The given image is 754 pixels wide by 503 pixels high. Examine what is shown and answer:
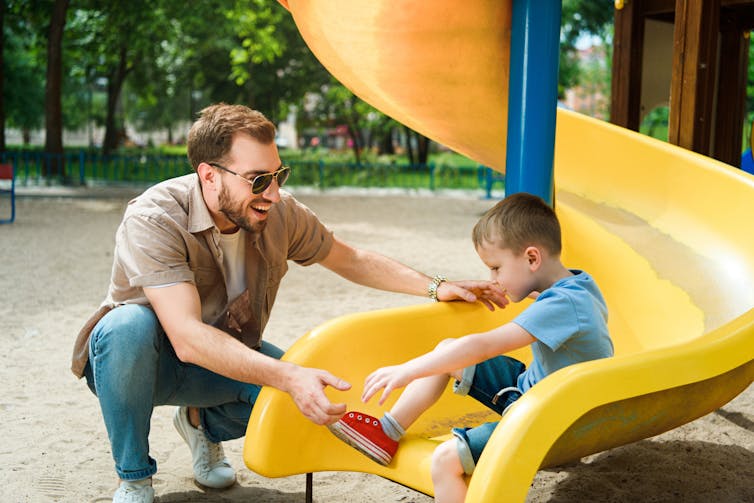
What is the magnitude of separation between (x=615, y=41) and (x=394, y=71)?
1.99m

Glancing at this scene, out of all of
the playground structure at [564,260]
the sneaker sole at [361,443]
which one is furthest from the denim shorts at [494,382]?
the sneaker sole at [361,443]

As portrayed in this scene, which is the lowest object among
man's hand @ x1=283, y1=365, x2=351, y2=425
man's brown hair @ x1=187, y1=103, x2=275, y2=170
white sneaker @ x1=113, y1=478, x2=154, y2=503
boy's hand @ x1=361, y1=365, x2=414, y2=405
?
white sneaker @ x1=113, y1=478, x2=154, y2=503

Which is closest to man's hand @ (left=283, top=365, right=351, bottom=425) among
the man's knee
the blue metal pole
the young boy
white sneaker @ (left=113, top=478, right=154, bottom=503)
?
the young boy

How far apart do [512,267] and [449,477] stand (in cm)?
53

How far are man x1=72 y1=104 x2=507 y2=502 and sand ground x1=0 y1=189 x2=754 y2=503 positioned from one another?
0.32 metres

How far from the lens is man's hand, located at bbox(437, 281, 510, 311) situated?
2662 millimetres

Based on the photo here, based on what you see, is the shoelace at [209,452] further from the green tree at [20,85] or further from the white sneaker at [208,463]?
the green tree at [20,85]

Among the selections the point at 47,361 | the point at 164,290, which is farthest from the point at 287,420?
the point at 47,361

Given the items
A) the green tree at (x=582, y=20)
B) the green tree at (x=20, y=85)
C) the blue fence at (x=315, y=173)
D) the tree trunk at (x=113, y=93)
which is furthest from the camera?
the green tree at (x=20, y=85)

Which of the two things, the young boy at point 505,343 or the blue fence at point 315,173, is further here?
the blue fence at point 315,173

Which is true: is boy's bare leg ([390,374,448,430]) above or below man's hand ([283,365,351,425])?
below

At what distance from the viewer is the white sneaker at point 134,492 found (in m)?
2.22

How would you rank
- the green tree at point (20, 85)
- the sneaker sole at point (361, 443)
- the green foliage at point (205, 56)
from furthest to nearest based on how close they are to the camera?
the green tree at point (20, 85)
the green foliage at point (205, 56)
the sneaker sole at point (361, 443)

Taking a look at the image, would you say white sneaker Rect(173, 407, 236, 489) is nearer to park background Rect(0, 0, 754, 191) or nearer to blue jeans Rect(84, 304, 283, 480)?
blue jeans Rect(84, 304, 283, 480)
